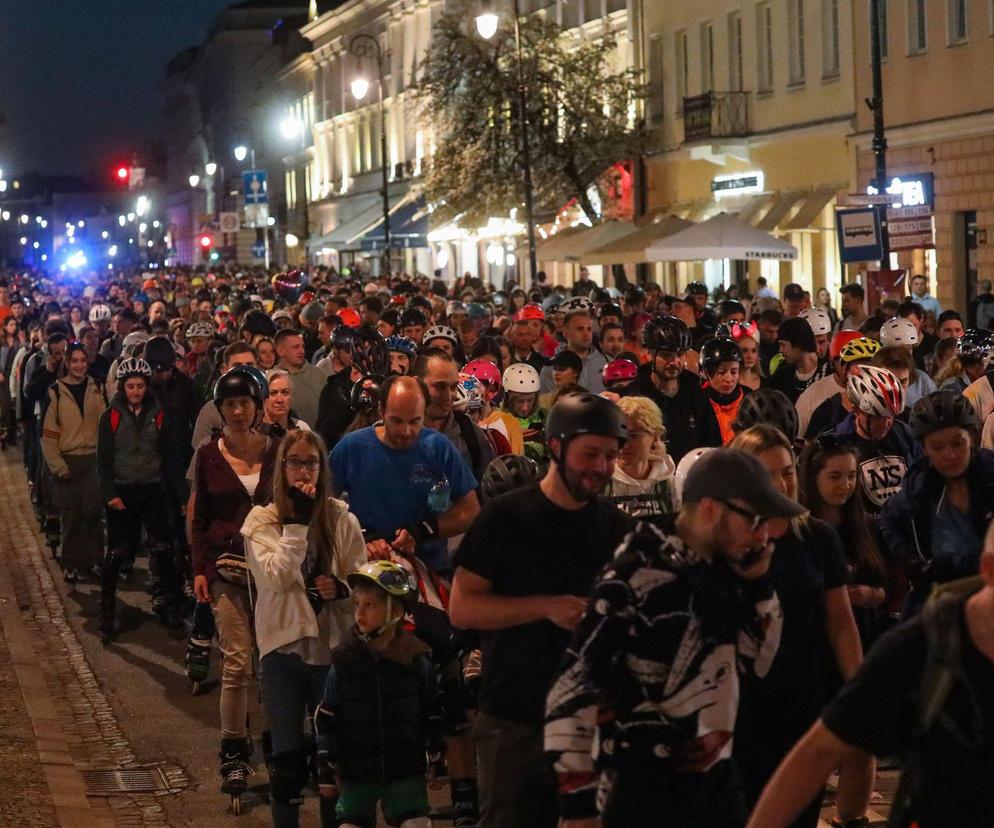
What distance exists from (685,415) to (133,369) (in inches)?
155

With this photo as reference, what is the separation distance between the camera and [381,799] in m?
7.22

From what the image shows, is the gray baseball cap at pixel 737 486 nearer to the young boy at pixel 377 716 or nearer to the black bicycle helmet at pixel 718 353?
the young boy at pixel 377 716

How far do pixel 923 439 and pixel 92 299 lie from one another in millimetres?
29948

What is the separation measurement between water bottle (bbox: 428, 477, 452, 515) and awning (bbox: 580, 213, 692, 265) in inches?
817

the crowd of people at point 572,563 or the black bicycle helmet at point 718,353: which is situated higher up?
the black bicycle helmet at point 718,353

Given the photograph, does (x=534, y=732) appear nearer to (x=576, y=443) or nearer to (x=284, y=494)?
(x=576, y=443)

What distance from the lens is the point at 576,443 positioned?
557cm

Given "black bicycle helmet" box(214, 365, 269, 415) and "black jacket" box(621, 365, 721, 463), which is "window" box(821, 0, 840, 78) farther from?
"black bicycle helmet" box(214, 365, 269, 415)

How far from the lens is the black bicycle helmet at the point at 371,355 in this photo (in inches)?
439

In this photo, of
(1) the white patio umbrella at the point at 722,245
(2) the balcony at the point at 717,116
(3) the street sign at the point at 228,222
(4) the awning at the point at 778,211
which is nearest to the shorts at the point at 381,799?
(1) the white patio umbrella at the point at 722,245

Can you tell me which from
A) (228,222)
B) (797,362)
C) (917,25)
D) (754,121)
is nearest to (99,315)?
(797,362)

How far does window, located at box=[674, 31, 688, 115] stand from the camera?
43125 millimetres

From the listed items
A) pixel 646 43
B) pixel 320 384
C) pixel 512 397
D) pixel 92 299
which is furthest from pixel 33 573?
pixel 646 43

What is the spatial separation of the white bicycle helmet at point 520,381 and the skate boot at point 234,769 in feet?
9.04
